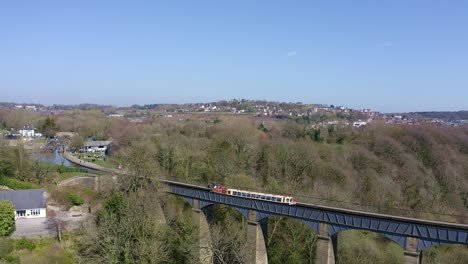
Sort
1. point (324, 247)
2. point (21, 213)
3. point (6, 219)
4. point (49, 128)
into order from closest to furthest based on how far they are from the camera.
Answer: point (324, 247) < point (6, 219) < point (21, 213) < point (49, 128)

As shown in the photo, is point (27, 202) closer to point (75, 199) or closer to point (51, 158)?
point (75, 199)

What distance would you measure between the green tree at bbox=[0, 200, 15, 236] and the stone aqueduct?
42.5 feet

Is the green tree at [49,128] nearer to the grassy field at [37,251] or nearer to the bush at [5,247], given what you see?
the grassy field at [37,251]

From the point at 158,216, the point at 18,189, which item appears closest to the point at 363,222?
the point at 158,216

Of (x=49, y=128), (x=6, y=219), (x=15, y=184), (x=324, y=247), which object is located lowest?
(x=324, y=247)

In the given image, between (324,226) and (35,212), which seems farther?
(35,212)

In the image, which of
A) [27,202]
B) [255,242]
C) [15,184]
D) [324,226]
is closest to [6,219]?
[27,202]

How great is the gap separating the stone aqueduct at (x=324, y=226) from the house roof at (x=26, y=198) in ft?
41.5

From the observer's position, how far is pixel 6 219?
3089cm

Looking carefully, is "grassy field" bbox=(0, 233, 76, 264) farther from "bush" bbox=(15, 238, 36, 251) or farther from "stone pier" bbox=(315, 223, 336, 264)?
"stone pier" bbox=(315, 223, 336, 264)

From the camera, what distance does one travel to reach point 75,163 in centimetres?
6016

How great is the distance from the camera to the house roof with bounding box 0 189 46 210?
35.7 m

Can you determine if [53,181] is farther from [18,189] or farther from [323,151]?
[323,151]

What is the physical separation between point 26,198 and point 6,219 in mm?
5731
